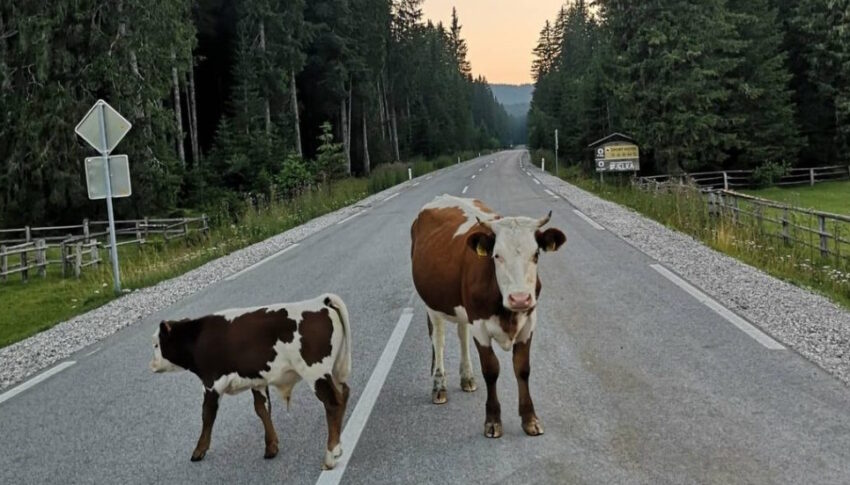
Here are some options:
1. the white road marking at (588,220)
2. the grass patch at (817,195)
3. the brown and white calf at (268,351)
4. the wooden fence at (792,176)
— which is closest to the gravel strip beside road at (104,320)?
the brown and white calf at (268,351)

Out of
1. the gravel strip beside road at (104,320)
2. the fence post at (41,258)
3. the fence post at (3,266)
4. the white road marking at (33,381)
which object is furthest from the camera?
the fence post at (41,258)

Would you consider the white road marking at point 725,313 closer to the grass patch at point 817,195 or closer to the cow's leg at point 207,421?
the cow's leg at point 207,421

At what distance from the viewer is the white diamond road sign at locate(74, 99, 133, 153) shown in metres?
11.1

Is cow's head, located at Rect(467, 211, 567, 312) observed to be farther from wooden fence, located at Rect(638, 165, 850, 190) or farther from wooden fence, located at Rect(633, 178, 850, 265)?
wooden fence, located at Rect(638, 165, 850, 190)

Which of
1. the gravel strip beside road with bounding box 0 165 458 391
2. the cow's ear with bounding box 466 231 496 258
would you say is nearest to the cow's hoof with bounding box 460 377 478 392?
the cow's ear with bounding box 466 231 496 258

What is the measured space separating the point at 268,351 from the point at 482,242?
5.01ft

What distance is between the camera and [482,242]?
14.0ft

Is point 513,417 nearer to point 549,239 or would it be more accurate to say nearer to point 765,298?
point 549,239

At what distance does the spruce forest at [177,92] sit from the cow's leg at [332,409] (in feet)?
72.9

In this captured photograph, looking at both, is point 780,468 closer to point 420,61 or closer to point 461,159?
point 420,61

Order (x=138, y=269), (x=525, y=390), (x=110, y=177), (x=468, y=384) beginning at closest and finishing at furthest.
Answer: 1. (x=525, y=390)
2. (x=468, y=384)
3. (x=110, y=177)
4. (x=138, y=269)

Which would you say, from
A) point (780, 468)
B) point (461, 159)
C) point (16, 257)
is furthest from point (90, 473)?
point (461, 159)

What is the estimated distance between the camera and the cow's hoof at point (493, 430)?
4691mm

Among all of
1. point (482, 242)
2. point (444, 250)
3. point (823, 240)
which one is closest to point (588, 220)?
point (823, 240)
